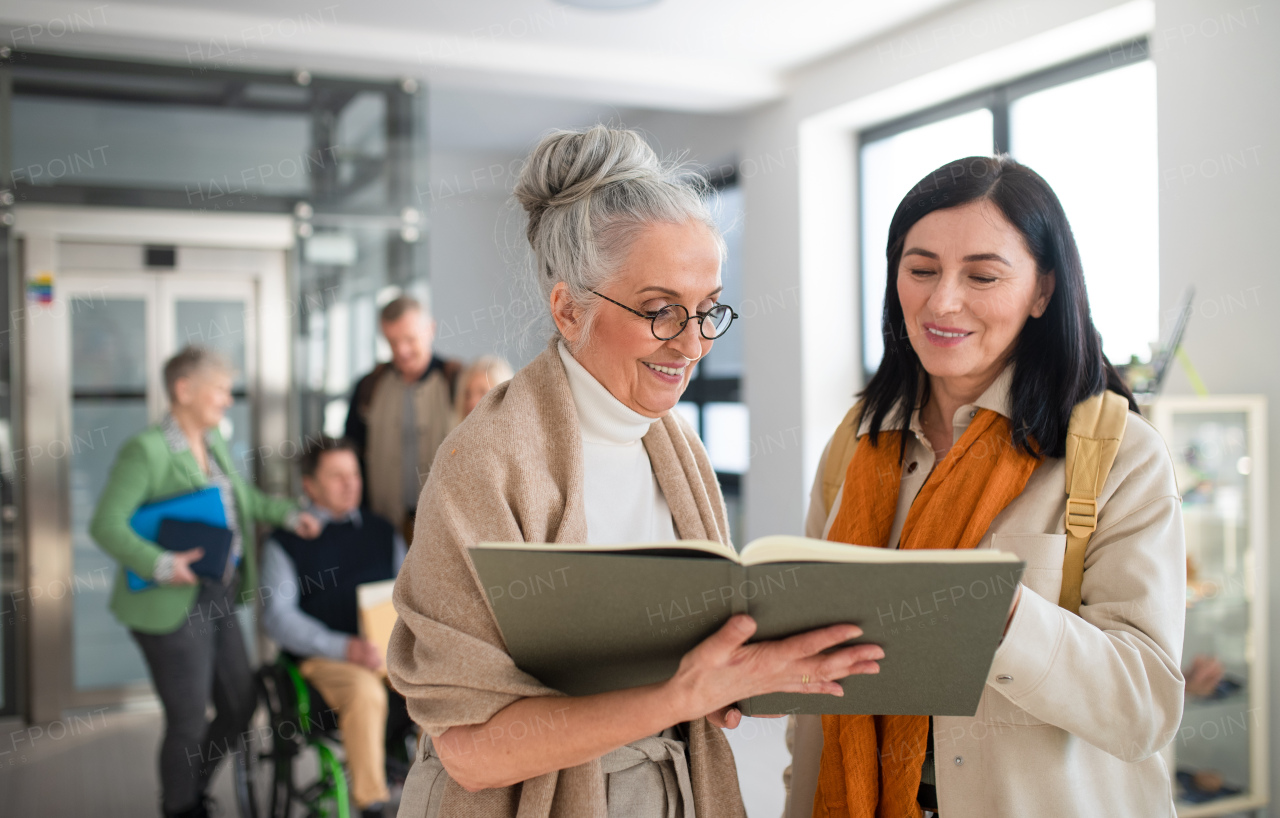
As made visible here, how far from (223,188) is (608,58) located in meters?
1.98

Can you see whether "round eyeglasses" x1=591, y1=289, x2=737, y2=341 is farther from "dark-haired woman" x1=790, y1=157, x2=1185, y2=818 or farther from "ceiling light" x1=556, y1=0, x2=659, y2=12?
"ceiling light" x1=556, y1=0, x2=659, y2=12

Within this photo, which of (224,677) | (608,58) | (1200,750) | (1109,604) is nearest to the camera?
(1109,604)

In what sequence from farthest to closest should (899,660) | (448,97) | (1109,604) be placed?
(448,97), (1109,604), (899,660)

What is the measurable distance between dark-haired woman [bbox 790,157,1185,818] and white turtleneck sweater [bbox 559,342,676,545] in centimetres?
33

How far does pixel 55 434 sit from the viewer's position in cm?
454

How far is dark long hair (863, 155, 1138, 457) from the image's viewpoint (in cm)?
132

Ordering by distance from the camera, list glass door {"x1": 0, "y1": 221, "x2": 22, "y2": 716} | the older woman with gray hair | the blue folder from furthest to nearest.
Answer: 1. glass door {"x1": 0, "y1": 221, "x2": 22, "y2": 716}
2. the blue folder
3. the older woman with gray hair

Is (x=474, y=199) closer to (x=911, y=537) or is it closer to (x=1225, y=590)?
(x=1225, y=590)

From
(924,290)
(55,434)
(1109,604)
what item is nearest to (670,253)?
(924,290)

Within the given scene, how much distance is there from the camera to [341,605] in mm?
3307

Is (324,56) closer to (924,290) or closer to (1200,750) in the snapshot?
(924,290)

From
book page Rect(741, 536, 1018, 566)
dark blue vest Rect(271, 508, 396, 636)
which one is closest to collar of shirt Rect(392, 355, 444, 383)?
dark blue vest Rect(271, 508, 396, 636)

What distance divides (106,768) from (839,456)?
12.5 ft

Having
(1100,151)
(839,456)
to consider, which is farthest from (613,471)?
(1100,151)
